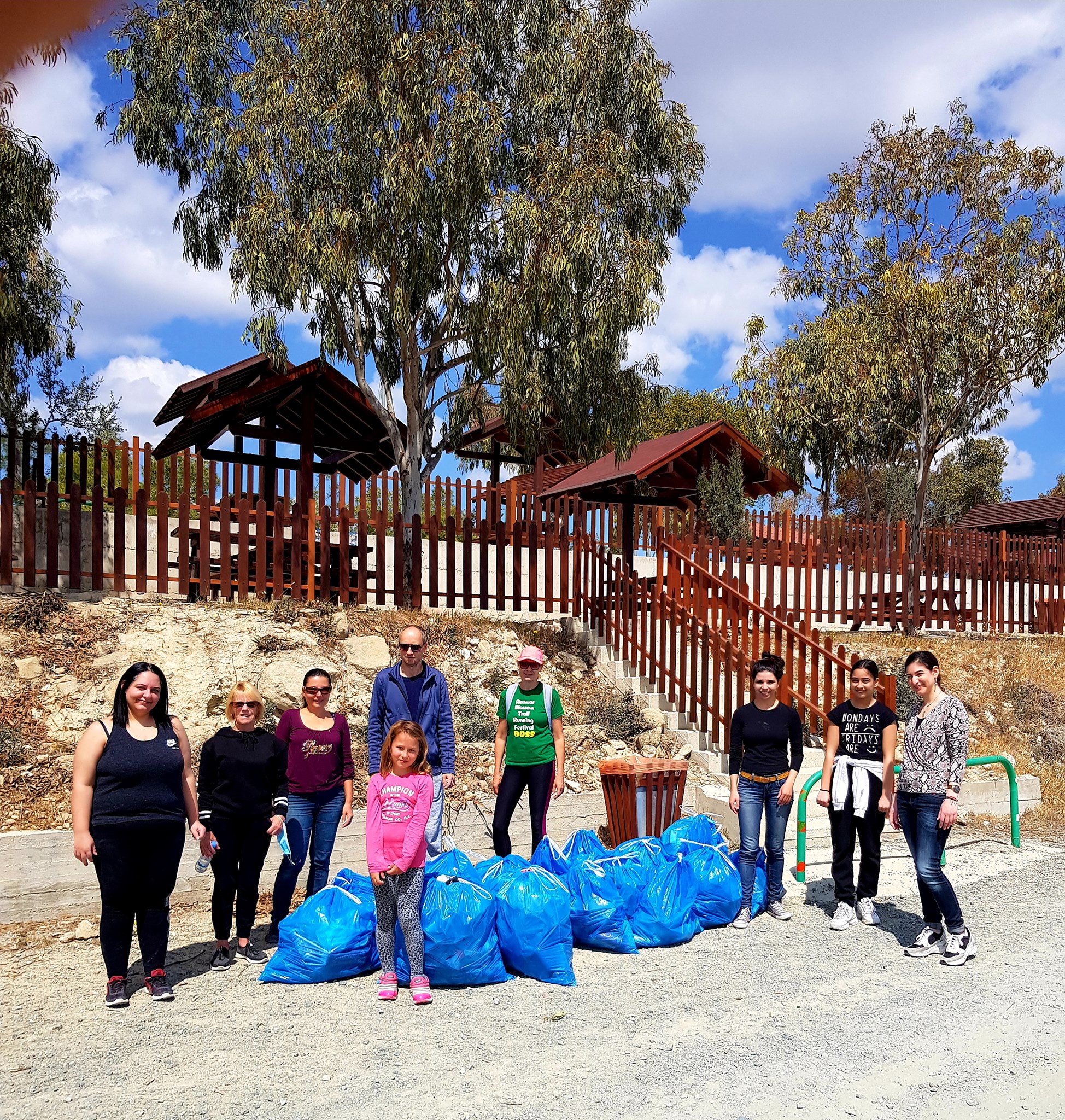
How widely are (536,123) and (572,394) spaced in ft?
14.3

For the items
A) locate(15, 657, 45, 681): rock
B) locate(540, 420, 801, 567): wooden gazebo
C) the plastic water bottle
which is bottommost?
the plastic water bottle

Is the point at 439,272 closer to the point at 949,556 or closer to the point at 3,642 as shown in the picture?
the point at 3,642

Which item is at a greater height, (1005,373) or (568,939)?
(1005,373)

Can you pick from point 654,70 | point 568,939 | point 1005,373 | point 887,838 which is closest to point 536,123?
point 654,70

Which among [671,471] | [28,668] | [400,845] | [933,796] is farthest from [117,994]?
[671,471]

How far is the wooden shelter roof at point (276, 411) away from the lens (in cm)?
1270

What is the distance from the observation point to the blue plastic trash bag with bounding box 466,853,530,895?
5109mm

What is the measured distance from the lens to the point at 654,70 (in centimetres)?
1503

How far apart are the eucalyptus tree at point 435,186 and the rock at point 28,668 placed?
5.71 metres

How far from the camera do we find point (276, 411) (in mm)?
13883

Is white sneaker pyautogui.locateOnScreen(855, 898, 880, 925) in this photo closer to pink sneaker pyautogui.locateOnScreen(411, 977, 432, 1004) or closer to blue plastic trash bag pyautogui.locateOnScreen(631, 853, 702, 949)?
blue plastic trash bag pyautogui.locateOnScreen(631, 853, 702, 949)

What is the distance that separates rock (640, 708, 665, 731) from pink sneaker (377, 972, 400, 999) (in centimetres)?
523

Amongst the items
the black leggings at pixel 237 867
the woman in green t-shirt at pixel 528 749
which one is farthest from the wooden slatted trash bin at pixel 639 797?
the black leggings at pixel 237 867

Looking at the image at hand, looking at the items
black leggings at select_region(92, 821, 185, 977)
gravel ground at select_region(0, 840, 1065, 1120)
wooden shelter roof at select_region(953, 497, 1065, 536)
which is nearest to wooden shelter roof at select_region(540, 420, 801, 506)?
gravel ground at select_region(0, 840, 1065, 1120)
